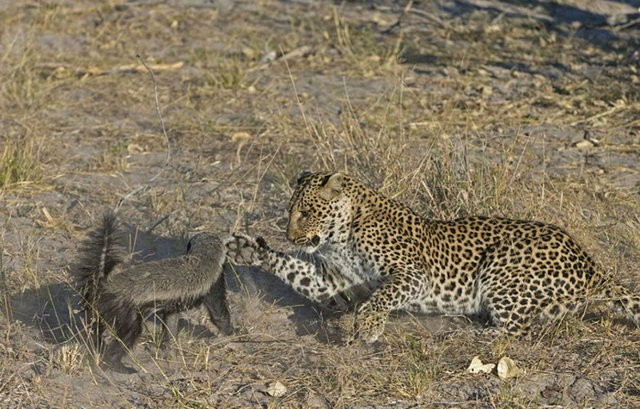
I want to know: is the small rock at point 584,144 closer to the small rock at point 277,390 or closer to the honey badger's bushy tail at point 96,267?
the small rock at point 277,390

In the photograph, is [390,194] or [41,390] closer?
[41,390]

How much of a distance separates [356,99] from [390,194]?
266cm

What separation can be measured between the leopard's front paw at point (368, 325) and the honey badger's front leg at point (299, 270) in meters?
0.54

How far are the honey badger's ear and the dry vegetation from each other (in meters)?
0.72

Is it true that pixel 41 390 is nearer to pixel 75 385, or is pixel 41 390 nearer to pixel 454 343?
pixel 75 385

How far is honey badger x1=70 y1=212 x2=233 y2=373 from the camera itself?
6.14 meters

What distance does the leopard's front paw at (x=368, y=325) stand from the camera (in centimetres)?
649

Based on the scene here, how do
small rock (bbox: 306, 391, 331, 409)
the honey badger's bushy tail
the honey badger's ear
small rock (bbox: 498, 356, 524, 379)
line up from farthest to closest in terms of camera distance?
the honey badger's ear < the honey badger's bushy tail < small rock (bbox: 498, 356, 524, 379) < small rock (bbox: 306, 391, 331, 409)

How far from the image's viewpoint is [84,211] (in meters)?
8.55

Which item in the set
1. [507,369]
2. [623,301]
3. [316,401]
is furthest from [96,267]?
[623,301]

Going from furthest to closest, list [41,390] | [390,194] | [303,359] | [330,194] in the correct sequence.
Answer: [390,194], [330,194], [303,359], [41,390]

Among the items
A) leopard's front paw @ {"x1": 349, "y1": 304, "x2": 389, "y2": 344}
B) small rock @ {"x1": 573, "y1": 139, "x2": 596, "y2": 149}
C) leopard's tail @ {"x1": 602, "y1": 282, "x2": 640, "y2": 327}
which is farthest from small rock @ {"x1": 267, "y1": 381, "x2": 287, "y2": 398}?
small rock @ {"x1": 573, "y1": 139, "x2": 596, "y2": 149}

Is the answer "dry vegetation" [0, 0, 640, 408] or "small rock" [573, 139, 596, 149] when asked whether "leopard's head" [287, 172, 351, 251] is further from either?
"small rock" [573, 139, 596, 149]

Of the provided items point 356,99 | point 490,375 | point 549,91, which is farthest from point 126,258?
point 549,91
